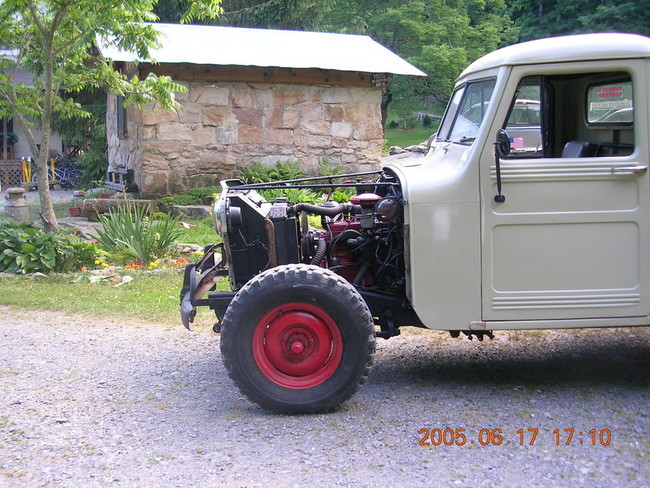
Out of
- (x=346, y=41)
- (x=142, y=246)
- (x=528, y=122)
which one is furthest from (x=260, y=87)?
(x=528, y=122)

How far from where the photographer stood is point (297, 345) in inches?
180

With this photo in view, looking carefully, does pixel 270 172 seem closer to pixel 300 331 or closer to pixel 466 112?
pixel 466 112

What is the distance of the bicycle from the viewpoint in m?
21.3

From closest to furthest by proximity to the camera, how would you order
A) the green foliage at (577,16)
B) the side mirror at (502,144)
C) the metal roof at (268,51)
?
the side mirror at (502,144) → the metal roof at (268,51) → the green foliage at (577,16)

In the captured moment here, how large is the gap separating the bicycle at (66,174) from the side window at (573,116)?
18.1 metres

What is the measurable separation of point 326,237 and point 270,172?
27.2 ft

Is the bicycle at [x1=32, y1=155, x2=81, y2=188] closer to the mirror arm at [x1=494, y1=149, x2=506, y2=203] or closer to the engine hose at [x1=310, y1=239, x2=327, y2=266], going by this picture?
the engine hose at [x1=310, y1=239, x2=327, y2=266]

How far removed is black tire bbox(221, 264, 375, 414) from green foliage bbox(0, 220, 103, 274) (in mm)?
5278

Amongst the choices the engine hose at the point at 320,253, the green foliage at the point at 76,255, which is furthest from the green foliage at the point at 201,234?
the engine hose at the point at 320,253

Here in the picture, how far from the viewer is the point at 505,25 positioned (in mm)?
29172

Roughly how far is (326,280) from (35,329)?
3.62 metres

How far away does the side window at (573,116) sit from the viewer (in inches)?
192

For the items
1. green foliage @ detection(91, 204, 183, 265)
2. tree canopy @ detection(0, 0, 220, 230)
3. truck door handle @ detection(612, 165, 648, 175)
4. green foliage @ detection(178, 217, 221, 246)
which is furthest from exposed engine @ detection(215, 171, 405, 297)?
green foliage @ detection(178, 217, 221, 246)

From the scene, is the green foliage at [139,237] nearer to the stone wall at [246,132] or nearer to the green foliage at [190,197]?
the green foliage at [190,197]
